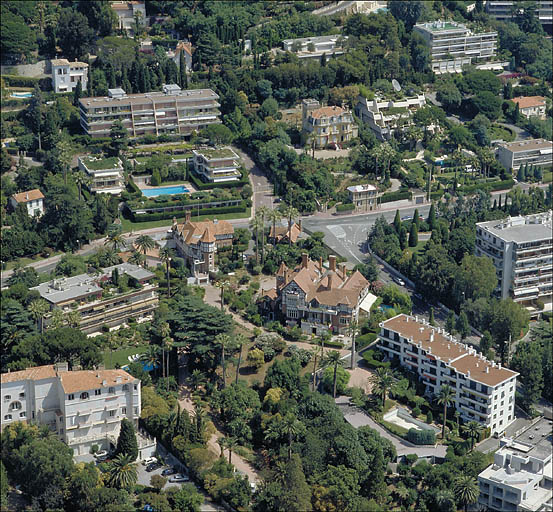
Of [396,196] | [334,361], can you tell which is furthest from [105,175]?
[334,361]

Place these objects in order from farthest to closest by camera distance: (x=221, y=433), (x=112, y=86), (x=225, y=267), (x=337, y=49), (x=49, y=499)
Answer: (x=337, y=49)
(x=112, y=86)
(x=225, y=267)
(x=221, y=433)
(x=49, y=499)

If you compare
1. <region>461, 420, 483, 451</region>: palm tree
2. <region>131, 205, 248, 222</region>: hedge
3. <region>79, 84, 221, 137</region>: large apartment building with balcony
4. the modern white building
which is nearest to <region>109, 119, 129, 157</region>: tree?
<region>79, 84, 221, 137</region>: large apartment building with balcony

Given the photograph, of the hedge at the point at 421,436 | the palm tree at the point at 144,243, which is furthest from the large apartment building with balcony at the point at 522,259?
the palm tree at the point at 144,243

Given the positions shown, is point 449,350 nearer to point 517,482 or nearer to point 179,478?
point 517,482

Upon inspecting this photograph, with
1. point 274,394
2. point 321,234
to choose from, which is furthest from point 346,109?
point 274,394

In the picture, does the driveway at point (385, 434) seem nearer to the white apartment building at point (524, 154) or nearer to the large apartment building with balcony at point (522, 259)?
the large apartment building with balcony at point (522, 259)

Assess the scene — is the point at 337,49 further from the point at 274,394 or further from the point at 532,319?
the point at 274,394

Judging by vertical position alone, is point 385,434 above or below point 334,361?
below
